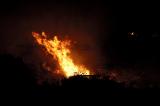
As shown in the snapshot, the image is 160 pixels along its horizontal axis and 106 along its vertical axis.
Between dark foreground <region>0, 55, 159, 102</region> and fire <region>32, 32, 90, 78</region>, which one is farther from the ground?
fire <region>32, 32, 90, 78</region>

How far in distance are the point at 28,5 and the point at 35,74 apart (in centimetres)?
904

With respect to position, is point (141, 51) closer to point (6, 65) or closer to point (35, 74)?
point (35, 74)

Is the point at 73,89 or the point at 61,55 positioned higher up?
the point at 61,55

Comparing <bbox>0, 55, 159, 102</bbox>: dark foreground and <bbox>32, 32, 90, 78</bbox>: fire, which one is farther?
<bbox>32, 32, 90, 78</bbox>: fire

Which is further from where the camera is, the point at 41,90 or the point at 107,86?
the point at 41,90

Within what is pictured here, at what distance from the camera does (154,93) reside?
16.1 m

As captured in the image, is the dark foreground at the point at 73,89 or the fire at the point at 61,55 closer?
the dark foreground at the point at 73,89

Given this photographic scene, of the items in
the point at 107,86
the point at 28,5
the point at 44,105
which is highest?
the point at 28,5

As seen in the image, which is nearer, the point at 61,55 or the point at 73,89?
the point at 73,89

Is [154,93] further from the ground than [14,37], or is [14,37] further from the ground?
[14,37]

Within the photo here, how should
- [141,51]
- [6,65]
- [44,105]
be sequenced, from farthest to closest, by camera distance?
[141,51] → [6,65] → [44,105]

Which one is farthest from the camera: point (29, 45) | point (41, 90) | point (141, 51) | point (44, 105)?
point (141, 51)

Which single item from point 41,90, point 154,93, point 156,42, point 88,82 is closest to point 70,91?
point 88,82

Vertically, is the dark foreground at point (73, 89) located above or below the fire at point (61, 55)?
below
